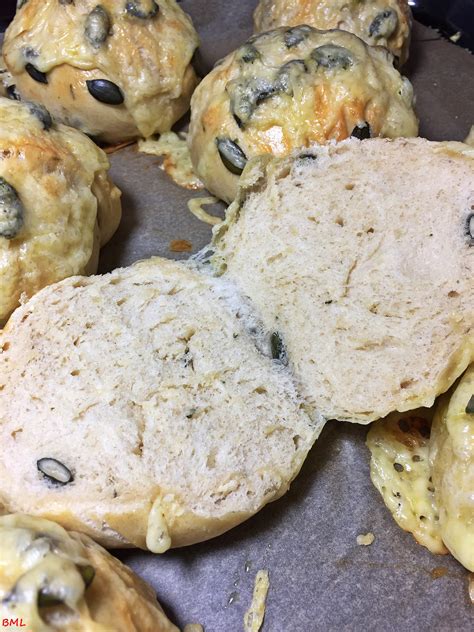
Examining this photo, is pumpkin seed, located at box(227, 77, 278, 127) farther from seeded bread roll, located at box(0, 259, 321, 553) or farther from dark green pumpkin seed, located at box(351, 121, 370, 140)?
seeded bread roll, located at box(0, 259, 321, 553)

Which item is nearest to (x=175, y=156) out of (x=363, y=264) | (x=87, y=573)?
(x=363, y=264)

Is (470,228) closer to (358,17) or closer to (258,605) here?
(258,605)

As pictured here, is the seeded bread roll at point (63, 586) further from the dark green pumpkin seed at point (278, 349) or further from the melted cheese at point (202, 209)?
the melted cheese at point (202, 209)

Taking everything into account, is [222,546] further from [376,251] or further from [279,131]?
[279,131]

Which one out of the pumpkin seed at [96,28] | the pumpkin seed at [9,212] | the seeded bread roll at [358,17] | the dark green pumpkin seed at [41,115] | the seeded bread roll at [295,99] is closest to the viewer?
the pumpkin seed at [9,212]

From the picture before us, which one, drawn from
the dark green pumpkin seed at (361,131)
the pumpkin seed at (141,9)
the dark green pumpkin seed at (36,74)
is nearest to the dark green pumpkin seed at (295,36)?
the dark green pumpkin seed at (361,131)

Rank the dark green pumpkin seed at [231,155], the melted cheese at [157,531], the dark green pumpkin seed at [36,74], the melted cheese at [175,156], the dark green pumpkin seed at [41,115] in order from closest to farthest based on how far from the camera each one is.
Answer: the melted cheese at [157,531] → the dark green pumpkin seed at [41,115] → the dark green pumpkin seed at [231,155] → the dark green pumpkin seed at [36,74] → the melted cheese at [175,156]

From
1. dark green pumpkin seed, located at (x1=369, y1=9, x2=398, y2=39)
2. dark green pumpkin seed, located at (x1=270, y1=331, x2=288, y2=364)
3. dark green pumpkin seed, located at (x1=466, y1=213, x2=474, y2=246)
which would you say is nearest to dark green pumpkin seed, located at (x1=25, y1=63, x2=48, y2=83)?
dark green pumpkin seed, located at (x1=369, y1=9, x2=398, y2=39)
